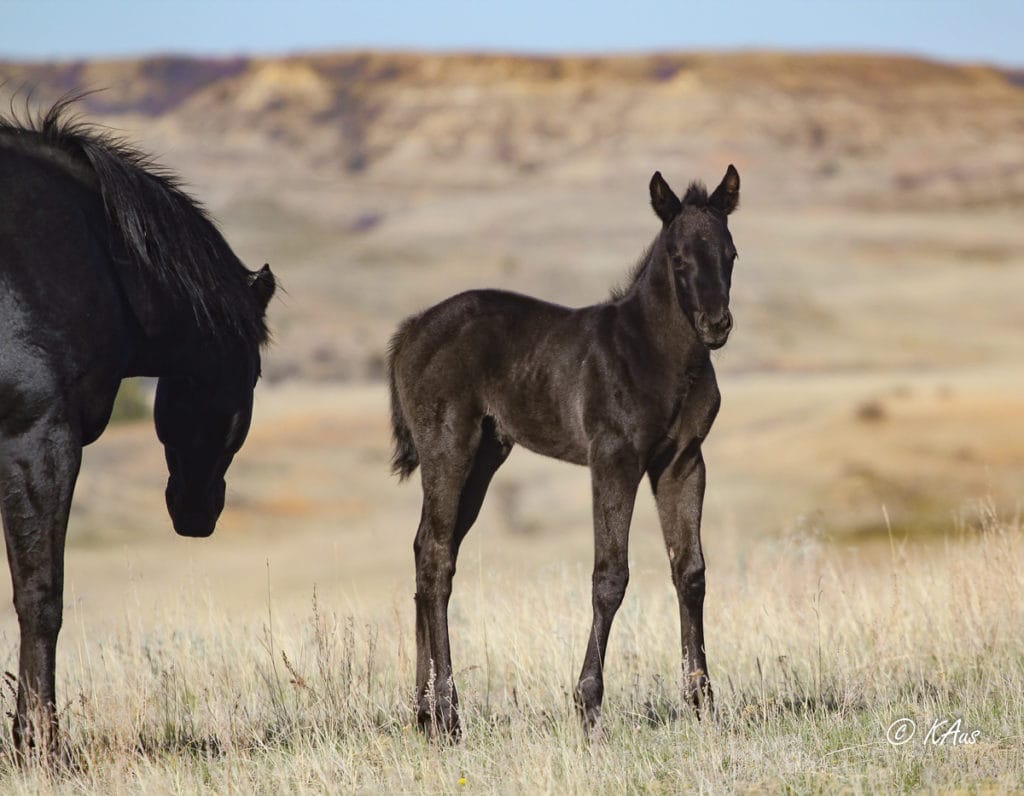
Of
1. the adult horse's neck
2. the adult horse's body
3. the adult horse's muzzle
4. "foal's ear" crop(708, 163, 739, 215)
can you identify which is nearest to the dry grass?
the adult horse's body

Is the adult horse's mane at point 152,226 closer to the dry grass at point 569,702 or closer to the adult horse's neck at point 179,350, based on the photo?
the adult horse's neck at point 179,350

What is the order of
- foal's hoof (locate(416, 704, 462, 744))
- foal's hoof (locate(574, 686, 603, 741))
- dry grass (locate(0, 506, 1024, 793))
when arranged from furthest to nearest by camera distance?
1. foal's hoof (locate(416, 704, 462, 744))
2. foal's hoof (locate(574, 686, 603, 741))
3. dry grass (locate(0, 506, 1024, 793))

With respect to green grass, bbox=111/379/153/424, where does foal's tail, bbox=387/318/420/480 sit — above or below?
below

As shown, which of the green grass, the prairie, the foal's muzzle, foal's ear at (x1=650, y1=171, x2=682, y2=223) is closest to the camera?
the prairie

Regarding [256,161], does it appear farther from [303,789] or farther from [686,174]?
[303,789]

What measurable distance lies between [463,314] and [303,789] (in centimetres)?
251

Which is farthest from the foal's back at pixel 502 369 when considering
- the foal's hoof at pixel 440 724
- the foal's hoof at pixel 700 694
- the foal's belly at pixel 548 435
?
the foal's hoof at pixel 440 724

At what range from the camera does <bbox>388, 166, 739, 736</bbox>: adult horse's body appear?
19.3ft

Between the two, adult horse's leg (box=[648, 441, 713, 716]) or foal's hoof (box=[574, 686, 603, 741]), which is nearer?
foal's hoof (box=[574, 686, 603, 741])

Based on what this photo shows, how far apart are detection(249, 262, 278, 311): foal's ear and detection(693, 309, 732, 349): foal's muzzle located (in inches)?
82.9

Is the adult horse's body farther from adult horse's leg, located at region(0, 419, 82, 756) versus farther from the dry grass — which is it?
adult horse's leg, located at region(0, 419, 82, 756)

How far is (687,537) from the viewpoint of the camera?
6.17 m

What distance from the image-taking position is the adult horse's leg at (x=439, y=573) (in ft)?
20.3
